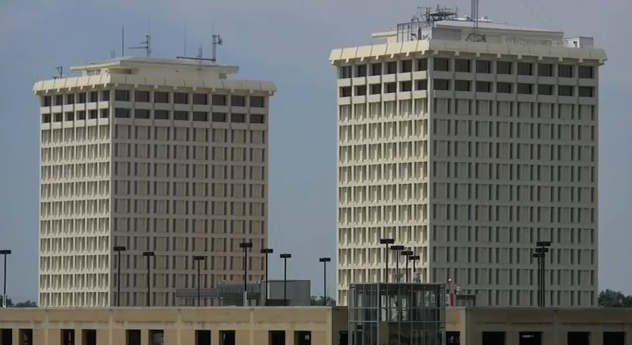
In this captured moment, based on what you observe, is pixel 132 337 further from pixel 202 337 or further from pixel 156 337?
pixel 202 337

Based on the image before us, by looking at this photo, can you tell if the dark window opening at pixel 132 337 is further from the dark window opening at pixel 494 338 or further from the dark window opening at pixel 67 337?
the dark window opening at pixel 494 338

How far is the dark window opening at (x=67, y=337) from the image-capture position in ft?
611

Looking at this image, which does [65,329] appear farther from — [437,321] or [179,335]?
[437,321]

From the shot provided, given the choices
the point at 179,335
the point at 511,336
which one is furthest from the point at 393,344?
the point at 179,335

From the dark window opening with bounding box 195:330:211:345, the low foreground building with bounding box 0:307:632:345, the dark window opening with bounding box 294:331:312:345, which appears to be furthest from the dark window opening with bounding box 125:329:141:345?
the dark window opening with bounding box 294:331:312:345

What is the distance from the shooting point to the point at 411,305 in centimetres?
15150

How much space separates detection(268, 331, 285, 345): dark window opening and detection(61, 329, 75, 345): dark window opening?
77.3 ft

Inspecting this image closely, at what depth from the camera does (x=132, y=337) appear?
180750 millimetres

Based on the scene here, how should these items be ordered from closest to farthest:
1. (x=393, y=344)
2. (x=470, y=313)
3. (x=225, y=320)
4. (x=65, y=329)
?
1. (x=393, y=344)
2. (x=470, y=313)
3. (x=225, y=320)
4. (x=65, y=329)

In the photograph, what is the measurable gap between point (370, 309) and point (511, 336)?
15.2 meters

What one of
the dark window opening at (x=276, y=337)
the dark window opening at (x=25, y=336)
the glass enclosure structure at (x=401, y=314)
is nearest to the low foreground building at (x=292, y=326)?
the dark window opening at (x=276, y=337)

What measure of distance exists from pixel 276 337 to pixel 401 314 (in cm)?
2068

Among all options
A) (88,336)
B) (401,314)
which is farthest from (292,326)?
(88,336)

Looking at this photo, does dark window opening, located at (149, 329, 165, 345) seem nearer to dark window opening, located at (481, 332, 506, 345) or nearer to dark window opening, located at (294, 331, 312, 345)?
dark window opening, located at (294, 331, 312, 345)
